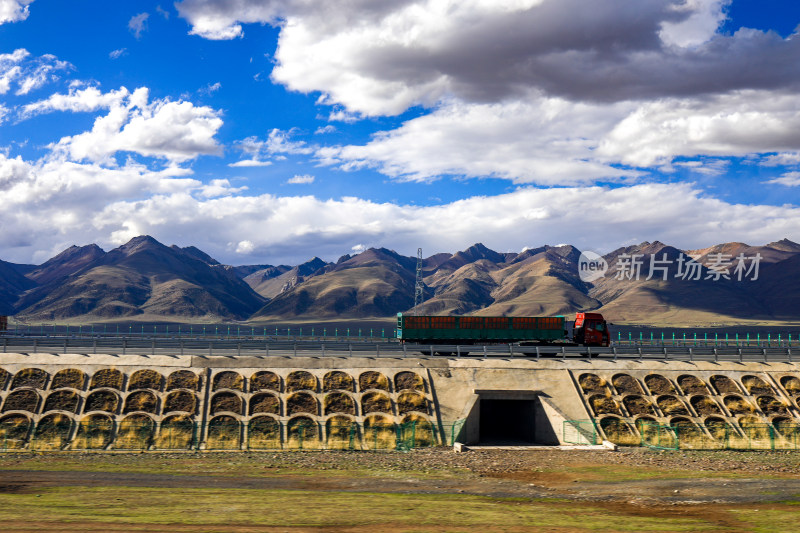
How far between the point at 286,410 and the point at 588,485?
2118 cm

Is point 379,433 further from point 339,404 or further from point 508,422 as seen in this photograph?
point 508,422

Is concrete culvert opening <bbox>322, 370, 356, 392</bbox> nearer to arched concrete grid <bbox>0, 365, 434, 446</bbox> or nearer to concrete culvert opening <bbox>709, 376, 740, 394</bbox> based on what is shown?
arched concrete grid <bbox>0, 365, 434, 446</bbox>

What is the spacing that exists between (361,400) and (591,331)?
1074 inches

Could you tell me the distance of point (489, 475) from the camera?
33.8 m

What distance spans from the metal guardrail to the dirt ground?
12.0 m

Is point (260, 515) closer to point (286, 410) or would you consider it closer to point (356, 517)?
point (356, 517)

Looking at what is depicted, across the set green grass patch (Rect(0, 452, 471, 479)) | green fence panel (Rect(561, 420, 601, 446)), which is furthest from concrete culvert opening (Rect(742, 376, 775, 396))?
green grass patch (Rect(0, 452, 471, 479))

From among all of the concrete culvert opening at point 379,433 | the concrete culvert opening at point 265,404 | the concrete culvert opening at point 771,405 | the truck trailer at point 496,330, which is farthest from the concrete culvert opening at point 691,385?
the concrete culvert opening at point 265,404

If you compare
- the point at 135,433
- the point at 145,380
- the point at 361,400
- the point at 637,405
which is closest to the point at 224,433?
the point at 135,433

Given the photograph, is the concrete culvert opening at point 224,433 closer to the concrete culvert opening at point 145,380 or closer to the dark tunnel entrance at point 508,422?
the concrete culvert opening at point 145,380

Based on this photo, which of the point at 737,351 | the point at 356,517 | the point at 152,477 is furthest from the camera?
the point at 737,351

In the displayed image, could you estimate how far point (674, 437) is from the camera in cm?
4378

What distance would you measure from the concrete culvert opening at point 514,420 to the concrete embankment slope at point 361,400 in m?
0.13

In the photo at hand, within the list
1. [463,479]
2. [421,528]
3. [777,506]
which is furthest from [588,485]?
[421,528]
